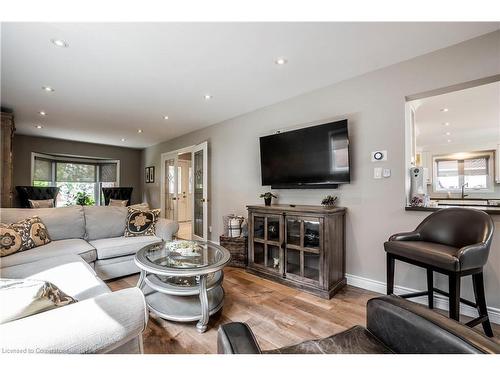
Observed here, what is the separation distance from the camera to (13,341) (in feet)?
2.24

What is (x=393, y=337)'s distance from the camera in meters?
1.00

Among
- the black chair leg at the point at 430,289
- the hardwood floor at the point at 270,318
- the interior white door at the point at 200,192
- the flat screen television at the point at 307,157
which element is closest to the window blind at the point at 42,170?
the interior white door at the point at 200,192

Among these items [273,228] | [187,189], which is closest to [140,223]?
[273,228]

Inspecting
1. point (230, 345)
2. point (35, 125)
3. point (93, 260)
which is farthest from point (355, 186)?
point (35, 125)

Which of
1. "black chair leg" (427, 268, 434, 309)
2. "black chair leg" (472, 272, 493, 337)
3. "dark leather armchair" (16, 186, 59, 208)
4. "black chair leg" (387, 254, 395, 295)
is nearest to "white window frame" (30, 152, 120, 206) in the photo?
"dark leather armchair" (16, 186, 59, 208)

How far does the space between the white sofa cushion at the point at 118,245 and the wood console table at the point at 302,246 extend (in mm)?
1447

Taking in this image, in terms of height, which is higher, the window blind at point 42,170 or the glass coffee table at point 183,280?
the window blind at point 42,170

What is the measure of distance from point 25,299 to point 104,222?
248 cm

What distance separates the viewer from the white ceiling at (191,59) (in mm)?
1772

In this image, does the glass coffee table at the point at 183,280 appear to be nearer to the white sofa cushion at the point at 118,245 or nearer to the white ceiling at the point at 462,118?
the white sofa cushion at the point at 118,245

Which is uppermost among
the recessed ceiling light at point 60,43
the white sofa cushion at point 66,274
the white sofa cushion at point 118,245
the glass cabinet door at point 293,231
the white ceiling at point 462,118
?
the recessed ceiling light at point 60,43

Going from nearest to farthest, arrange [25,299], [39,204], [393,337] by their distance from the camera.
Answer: [25,299]
[393,337]
[39,204]

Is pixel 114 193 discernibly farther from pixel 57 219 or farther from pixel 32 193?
pixel 57 219
